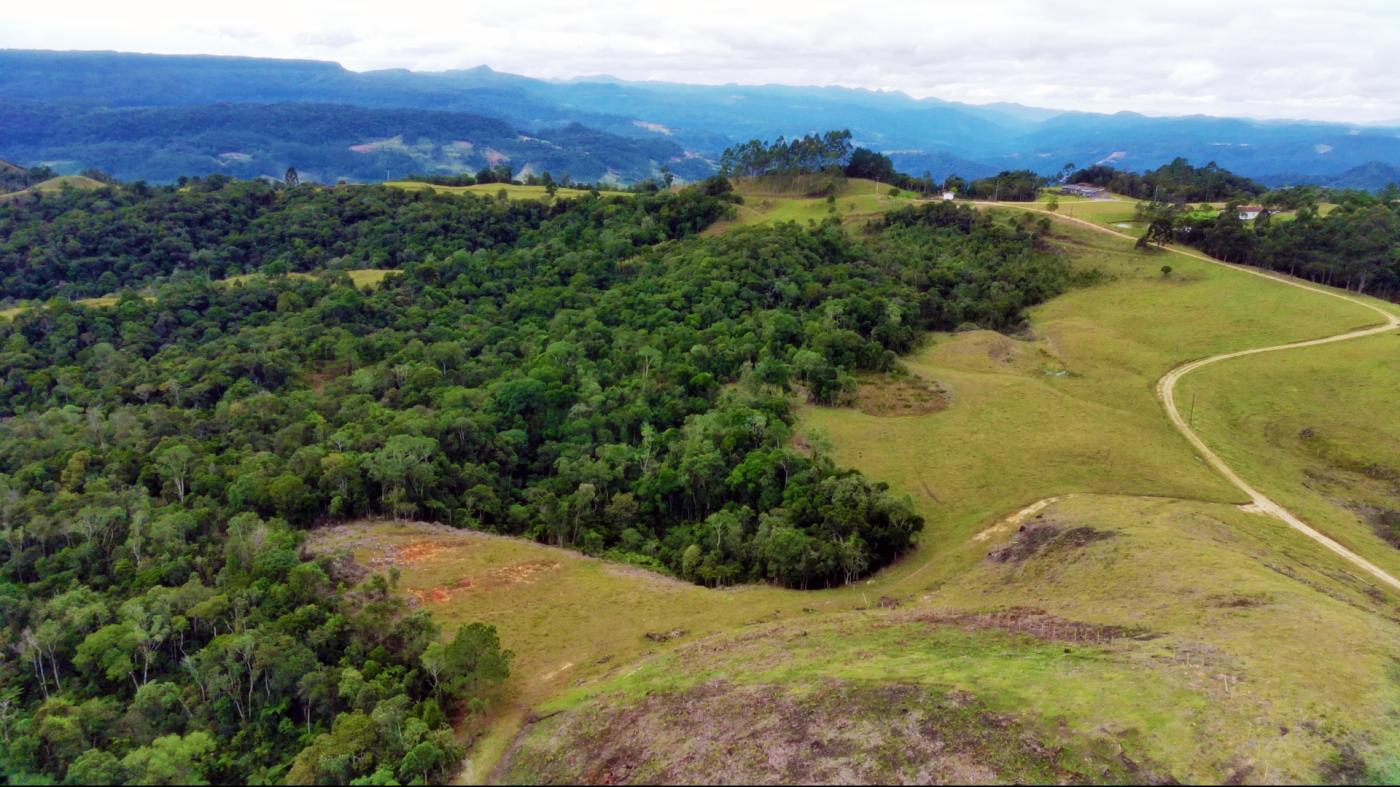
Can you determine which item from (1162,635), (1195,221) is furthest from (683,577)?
(1195,221)

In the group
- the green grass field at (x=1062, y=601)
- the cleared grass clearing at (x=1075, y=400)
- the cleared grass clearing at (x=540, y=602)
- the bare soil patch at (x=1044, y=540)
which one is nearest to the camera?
the green grass field at (x=1062, y=601)

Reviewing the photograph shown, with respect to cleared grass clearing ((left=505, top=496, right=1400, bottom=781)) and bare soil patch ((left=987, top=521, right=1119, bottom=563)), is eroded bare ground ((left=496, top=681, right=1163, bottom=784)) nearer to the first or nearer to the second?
cleared grass clearing ((left=505, top=496, right=1400, bottom=781))

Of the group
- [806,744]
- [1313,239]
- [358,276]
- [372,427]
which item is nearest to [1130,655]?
[806,744]

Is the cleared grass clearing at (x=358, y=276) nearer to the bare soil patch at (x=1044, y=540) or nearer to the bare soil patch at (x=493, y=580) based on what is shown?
the bare soil patch at (x=493, y=580)

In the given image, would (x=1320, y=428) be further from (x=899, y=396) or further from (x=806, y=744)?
(x=806, y=744)

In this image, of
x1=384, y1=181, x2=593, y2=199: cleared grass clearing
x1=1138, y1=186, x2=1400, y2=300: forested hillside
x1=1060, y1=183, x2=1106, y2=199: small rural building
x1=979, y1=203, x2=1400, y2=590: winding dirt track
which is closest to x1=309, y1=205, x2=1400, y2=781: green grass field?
x1=979, y1=203, x2=1400, y2=590: winding dirt track

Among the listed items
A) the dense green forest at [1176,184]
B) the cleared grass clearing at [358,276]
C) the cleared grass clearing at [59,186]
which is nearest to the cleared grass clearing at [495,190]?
the cleared grass clearing at [358,276]
